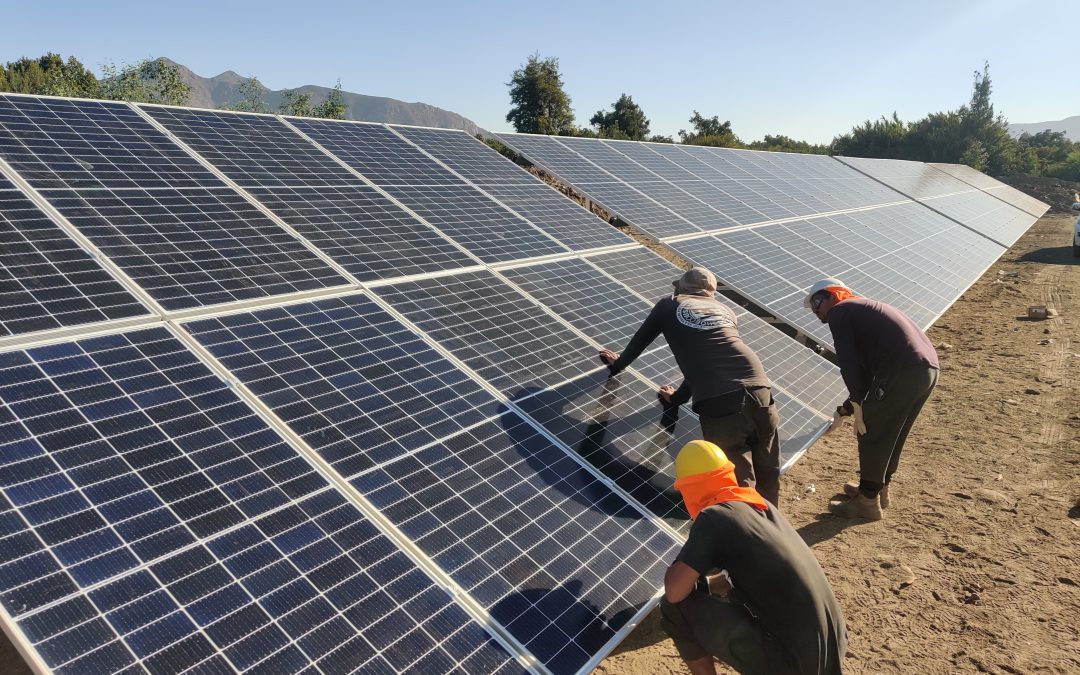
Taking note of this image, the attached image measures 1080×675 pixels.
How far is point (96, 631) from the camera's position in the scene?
2.98 m

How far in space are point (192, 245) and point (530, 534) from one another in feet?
13.7

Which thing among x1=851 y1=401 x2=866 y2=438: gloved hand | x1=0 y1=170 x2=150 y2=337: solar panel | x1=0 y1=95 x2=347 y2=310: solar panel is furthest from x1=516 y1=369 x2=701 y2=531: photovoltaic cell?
x1=0 y1=170 x2=150 y2=337: solar panel

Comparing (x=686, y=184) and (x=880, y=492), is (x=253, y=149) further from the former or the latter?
(x=686, y=184)

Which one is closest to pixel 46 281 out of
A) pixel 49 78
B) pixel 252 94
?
pixel 252 94

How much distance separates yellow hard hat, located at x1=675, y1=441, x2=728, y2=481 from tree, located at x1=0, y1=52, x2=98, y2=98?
43040 millimetres

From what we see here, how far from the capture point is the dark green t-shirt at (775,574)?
3896 millimetres

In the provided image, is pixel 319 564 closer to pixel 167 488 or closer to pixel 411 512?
pixel 411 512

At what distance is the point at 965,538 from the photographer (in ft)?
23.0

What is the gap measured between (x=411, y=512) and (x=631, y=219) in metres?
8.84

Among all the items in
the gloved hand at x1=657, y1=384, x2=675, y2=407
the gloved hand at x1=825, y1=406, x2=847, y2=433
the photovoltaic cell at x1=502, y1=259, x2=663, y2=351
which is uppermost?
the photovoltaic cell at x1=502, y1=259, x2=663, y2=351

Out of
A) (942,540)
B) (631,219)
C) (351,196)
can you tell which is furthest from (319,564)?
(631,219)

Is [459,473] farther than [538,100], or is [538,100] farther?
[538,100]

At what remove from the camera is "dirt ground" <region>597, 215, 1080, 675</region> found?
5.45m

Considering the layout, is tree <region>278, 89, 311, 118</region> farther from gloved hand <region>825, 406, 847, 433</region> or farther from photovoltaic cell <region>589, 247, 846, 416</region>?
gloved hand <region>825, 406, 847, 433</region>
